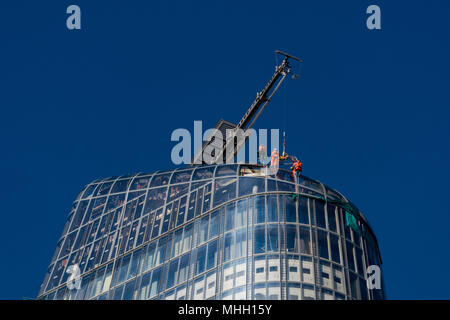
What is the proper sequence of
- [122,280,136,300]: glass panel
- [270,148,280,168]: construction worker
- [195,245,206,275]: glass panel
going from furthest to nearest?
1. [270,148,280,168]: construction worker
2. [122,280,136,300]: glass panel
3. [195,245,206,275]: glass panel

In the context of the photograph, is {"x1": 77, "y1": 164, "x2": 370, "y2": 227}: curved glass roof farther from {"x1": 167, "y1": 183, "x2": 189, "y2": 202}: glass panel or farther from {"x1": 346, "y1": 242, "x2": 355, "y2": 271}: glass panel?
{"x1": 346, "y1": 242, "x2": 355, "y2": 271}: glass panel

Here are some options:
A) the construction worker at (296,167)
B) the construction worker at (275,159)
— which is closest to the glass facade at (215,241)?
the construction worker at (296,167)

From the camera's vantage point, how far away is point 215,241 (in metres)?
74.8

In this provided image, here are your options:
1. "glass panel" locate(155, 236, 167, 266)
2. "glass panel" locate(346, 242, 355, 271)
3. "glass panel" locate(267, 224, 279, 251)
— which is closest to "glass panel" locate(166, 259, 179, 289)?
"glass panel" locate(155, 236, 167, 266)

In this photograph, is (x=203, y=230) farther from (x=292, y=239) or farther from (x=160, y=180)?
(x=160, y=180)

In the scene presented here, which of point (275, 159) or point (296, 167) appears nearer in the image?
point (296, 167)

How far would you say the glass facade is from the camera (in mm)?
69250

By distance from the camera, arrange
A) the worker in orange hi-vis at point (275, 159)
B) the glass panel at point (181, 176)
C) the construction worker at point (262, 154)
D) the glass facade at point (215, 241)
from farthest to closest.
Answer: the construction worker at point (262, 154), the glass panel at point (181, 176), the worker in orange hi-vis at point (275, 159), the glass facade at point (215, 241)

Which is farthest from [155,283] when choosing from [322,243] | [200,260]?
[322,243]

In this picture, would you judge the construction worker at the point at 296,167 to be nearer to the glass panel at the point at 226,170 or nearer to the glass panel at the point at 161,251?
the glass panel at the point at 226,170

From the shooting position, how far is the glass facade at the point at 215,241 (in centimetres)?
6925

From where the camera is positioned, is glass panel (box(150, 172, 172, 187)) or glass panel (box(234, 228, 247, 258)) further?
glass panel (box(150, 172, 172, 187))

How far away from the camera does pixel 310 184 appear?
7938cm

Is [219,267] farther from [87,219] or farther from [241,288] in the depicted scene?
[87,219]
